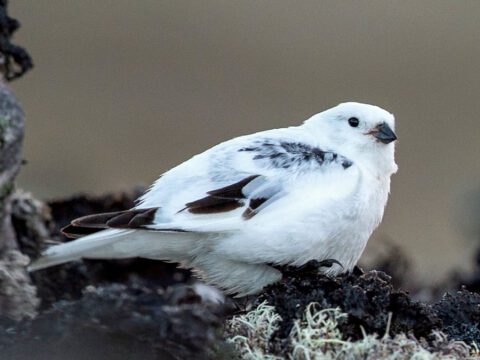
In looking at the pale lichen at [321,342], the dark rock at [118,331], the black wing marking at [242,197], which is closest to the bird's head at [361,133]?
the black wing marking at [242,197]

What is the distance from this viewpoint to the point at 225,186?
496 cm

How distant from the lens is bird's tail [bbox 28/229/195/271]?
4902 mm

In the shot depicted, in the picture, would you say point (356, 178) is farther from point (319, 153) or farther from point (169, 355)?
point (169, 355)

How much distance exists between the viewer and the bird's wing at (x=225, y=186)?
4848mm

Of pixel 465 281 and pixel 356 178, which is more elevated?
pixel 356 178

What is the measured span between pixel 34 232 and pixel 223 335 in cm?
190

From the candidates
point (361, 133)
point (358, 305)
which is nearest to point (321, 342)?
point (358, 305)

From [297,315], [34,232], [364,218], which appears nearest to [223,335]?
[297,315]

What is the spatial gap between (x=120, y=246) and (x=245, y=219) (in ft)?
1.81

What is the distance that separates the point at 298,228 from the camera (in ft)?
16.1

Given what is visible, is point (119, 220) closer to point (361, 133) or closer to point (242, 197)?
point (242, 197)

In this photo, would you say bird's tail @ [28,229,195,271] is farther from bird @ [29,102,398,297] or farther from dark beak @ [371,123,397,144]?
dark beak @ [371,123,397,144]

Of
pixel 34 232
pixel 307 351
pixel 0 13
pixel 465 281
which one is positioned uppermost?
pixel 0 13

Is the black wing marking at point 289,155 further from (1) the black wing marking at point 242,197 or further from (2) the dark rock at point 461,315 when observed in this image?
(2) the dark rock at point 461,315
